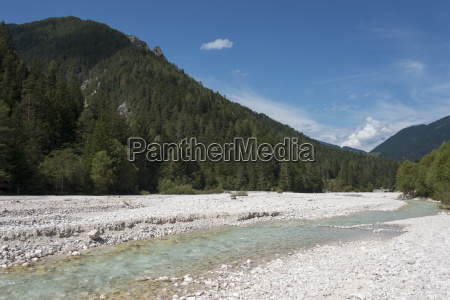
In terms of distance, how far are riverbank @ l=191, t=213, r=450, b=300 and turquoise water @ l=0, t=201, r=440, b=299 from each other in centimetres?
196

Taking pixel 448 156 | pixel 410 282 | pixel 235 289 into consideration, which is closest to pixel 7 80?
pixel 235 289

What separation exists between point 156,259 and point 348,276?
27.3 feet

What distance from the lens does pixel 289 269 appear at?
423 inches

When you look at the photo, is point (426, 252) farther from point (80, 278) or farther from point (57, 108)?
point (57, 108)

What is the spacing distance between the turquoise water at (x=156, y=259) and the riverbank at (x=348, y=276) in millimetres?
1961

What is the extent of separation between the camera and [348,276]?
9.26 meters

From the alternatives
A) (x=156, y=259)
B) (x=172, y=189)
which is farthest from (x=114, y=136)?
(x=156, y=259)

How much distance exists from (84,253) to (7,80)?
2233 inches

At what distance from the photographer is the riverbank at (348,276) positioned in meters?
7.53

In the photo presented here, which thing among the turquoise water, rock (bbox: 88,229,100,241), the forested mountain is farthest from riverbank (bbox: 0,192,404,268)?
the forested mountain

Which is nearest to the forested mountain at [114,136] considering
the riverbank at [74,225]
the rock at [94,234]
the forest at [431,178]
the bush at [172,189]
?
the bush at [172,189]

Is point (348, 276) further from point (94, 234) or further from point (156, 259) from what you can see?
point (94, 234)

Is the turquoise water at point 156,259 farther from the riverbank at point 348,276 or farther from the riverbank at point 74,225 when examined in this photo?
the riverbank at point 348,276

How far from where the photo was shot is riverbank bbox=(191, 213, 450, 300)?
7.53m
